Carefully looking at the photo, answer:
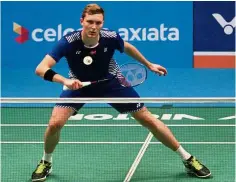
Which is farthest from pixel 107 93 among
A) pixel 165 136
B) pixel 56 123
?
pixel 165 136

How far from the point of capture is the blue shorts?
550cm

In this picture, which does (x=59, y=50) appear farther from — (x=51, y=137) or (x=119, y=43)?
(x=51, y=137)

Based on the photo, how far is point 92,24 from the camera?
5.28 m

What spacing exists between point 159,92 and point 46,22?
9.09 ft

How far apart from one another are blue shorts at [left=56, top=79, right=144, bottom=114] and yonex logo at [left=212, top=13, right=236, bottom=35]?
5.78 meters

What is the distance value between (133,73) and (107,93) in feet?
1.48

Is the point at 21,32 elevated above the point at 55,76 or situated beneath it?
elevated above

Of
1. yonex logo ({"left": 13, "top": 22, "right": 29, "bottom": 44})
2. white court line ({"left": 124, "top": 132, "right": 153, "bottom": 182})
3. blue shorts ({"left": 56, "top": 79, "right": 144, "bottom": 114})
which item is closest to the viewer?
blue shorts ({"left": 56, "top": 79, "right": 144, "bottom": 114})

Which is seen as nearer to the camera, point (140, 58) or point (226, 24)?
point (140, 58)

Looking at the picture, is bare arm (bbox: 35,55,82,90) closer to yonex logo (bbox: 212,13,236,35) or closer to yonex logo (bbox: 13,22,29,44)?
yonex logo (bbox: 13,22,29,44)

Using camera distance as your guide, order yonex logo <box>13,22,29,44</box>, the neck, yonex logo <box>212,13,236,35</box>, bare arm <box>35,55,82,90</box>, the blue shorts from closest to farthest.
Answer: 1. bare arm <box>35,55,82,90</box>
2. the neck
3. the blue shorts
4. yonex logo <box>212,13,236,35</box>
5. yonex logo <box>13,22,29,44</box>

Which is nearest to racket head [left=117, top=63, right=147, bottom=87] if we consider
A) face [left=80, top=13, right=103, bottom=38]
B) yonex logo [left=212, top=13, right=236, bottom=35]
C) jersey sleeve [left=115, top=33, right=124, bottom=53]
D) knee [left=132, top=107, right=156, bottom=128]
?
jersey sleeve [left=115, top=33, right=124, bottom=53]

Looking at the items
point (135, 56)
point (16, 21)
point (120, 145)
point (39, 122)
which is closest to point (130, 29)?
point (16, 21)

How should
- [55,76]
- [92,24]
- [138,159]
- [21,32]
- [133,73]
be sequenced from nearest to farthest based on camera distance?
1. [55,76]
2. [92,24]
3. [133,73]
4. [138,159]
5. [21,32]
